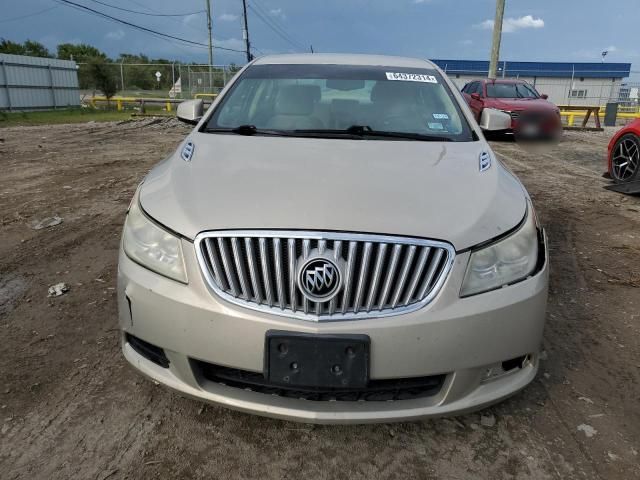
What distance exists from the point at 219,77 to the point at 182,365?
2864 centimetres

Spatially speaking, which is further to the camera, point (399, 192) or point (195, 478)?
point (399, 192)

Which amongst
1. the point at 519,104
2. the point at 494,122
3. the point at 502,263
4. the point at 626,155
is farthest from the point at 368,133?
the point at 519,104

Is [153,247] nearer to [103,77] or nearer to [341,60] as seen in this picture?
[341,60]

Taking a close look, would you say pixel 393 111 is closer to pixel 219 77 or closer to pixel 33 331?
pixel 33 331

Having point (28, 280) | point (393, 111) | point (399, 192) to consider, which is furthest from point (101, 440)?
point (393, 111)

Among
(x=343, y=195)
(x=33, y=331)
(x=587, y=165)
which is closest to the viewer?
(x=343, y=195)

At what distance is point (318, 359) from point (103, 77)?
31855 millimetres

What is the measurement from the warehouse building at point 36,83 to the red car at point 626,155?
23.2 m

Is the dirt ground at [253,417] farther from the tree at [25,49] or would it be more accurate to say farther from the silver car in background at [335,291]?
the tree at [25,49]

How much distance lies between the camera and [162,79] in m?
33.9

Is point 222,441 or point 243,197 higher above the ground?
point 243,197

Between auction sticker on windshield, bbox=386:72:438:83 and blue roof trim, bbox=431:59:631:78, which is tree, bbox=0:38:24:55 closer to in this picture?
blue roof trim, bbox=431:59:631:78

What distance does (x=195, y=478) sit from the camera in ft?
6.41

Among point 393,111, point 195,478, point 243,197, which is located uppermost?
point 393,111
